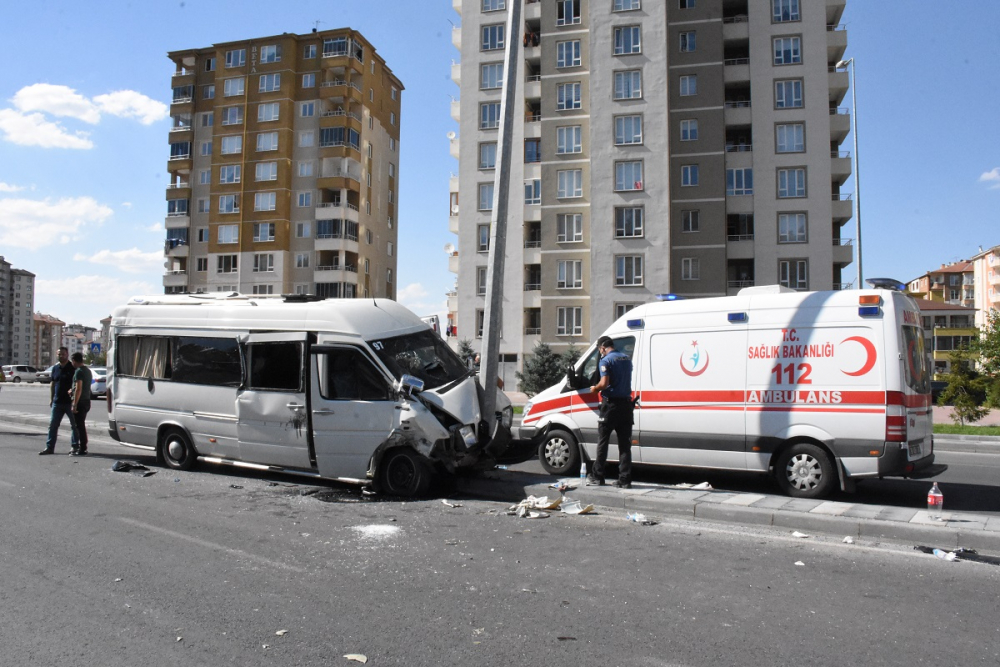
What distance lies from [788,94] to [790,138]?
8.63 feet

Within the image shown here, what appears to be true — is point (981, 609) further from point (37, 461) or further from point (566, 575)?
point (37, 461)

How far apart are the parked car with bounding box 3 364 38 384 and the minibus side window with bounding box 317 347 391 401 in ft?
218

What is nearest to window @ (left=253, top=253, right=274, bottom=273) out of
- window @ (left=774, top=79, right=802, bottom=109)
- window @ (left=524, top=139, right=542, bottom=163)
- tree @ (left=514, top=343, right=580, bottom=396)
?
window @ (left=524, top=139, right=542, bottom=163)

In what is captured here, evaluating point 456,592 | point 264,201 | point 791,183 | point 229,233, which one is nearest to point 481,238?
point 791,183

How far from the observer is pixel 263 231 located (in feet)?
192

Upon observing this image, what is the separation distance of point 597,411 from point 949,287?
145 meters

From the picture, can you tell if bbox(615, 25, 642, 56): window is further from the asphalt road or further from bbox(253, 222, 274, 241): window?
the asphalt road

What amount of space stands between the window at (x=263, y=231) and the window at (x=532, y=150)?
23.2 meters

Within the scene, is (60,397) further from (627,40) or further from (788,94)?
(788,94)

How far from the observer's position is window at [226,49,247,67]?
2380 inches

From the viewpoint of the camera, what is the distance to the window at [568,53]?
45.3 meters

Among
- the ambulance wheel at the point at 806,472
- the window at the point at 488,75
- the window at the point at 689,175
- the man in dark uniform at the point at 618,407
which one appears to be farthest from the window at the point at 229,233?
the ambulance wheel at the point at 806,472

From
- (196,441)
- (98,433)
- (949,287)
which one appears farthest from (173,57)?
(949,287)

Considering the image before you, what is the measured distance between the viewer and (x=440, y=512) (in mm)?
7965
